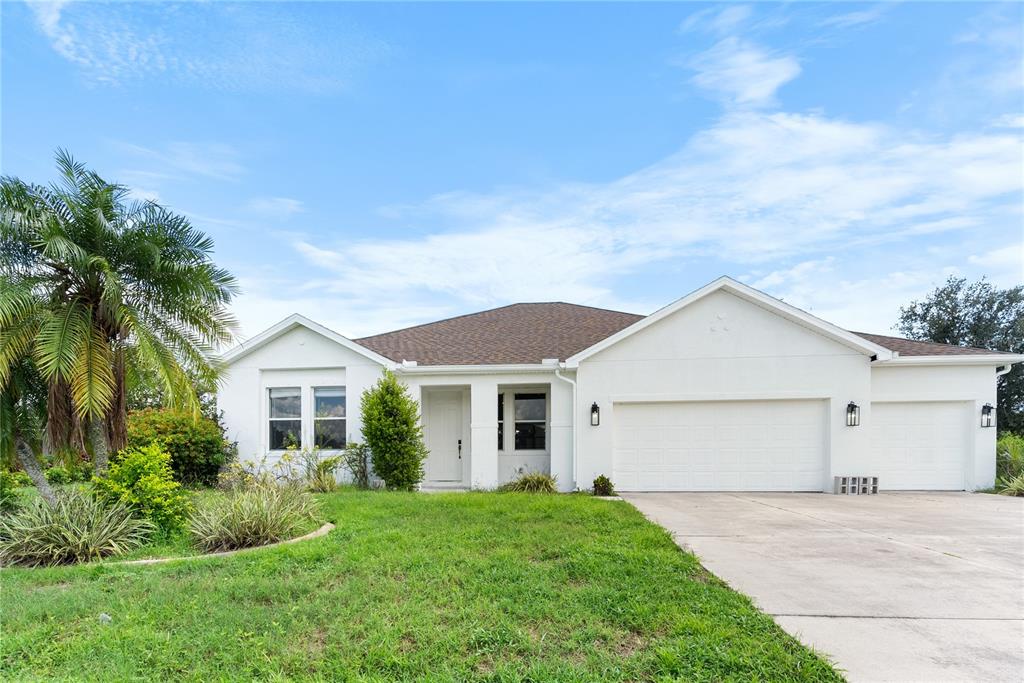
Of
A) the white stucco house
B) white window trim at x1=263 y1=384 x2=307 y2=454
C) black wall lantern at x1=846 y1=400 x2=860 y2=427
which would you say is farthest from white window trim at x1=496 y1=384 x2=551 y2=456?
black wall lantern at x1=846 y1=400 x2=860 y2=427

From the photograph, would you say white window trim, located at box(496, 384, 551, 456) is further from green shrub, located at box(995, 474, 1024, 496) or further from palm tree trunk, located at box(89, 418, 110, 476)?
green shrub, located at box(995, 474, 1024, 496)

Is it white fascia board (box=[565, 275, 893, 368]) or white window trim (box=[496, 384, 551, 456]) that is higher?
white fascia board (box=[565, 275, 893, 368])

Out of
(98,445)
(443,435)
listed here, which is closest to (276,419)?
(443,435)

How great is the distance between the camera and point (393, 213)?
1443 cm

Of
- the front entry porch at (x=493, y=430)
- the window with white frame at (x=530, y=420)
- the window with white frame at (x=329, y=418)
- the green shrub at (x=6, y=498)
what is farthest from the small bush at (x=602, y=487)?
the green shrub at (x=6, y=498)

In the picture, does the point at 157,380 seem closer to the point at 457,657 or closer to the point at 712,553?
the point at 457,657

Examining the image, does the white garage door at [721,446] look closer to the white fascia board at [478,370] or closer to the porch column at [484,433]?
the white fascia board at [478,370]

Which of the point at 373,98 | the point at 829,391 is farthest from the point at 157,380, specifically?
the point at 829,391

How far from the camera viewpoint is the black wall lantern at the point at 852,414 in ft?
38.3

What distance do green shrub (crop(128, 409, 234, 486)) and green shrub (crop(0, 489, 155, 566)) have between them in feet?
18.1

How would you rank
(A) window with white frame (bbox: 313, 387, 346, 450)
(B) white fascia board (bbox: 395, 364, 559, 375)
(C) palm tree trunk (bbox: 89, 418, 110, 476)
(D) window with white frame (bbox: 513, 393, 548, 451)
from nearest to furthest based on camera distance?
(C) palm tree trunk (bbox: 89, 418, 110, 476) → (B) white fascia board (bbox: 395, 364, 559, 375) → (A) window with white frame (bbox: 313, 387, 346, 450) → (D) window with white frame (bbox: 513, 393, 548, 451)

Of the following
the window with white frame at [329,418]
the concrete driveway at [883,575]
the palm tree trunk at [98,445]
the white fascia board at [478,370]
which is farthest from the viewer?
the window with white frame at [329,418]

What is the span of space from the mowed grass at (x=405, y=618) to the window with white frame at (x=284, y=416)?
7618mm

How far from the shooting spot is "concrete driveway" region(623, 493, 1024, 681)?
142 inches
